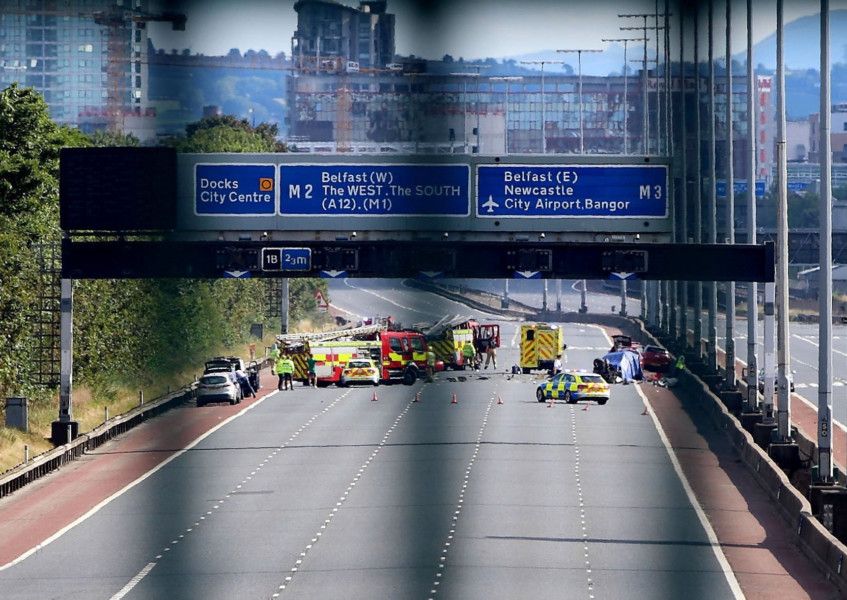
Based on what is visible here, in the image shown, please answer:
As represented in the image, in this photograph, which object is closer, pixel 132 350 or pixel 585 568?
pixel 585 568

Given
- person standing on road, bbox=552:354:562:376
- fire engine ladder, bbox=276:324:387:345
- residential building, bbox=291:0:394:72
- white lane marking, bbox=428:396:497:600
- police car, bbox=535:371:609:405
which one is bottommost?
white lane marking, bbox=428:396:497:600

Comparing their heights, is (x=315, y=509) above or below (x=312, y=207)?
below

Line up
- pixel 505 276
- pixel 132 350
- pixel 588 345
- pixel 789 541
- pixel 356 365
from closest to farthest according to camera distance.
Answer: pixel 789 541, pixel 505 276, pixel 132 350, pixel 356 365, pixel 588 345

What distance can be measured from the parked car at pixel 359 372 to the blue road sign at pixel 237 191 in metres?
38.8

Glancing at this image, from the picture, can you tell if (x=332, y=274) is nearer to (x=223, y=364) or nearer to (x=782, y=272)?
(x=782, y=272)

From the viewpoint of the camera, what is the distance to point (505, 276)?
36406mm

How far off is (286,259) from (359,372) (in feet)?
119

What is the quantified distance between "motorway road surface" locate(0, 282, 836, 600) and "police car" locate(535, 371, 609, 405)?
188 inches

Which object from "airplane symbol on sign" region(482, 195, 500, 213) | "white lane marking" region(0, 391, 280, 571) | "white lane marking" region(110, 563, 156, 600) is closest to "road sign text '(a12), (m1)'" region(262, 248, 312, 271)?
"white lane marking" region(0, 391, 280, 571)

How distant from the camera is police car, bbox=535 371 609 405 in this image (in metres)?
68.8

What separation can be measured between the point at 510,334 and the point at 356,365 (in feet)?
135

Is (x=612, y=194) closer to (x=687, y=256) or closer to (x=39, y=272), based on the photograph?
(x=687, y=256)

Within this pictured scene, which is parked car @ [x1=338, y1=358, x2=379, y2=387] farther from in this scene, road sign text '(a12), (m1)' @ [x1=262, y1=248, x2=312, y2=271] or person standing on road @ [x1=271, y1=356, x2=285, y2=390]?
road sign text '(a12), (m1)' @ [x1=262, y1=248, x2=312, y2=271]

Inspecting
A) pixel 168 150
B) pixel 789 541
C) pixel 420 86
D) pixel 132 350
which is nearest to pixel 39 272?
pixel 132 350
